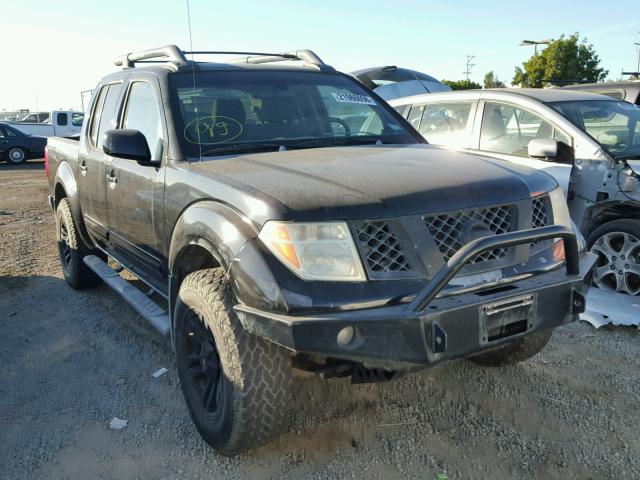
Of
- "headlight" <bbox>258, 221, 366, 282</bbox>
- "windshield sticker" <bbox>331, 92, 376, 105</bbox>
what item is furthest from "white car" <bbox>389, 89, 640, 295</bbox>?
"headlight" <bbox>258, 221, 366, 282</bbox>

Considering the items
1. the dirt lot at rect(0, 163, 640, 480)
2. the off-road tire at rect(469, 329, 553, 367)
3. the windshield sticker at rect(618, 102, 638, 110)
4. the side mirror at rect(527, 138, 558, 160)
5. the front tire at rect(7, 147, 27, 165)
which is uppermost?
the windshield sticker at rect(618, 102, 638, 110)

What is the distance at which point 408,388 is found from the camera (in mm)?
3518

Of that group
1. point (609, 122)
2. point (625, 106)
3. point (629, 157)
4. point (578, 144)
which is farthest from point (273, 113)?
point (625, 106)

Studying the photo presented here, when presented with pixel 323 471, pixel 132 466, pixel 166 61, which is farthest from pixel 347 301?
pixel 166 61

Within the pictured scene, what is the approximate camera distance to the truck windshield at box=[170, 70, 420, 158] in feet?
11.1

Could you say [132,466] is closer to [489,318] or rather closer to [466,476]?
[466,476]

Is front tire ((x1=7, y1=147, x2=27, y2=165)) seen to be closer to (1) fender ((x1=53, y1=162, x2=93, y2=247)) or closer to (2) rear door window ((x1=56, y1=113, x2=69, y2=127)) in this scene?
(2) rear door window ((x1=56, y1=113, x2=69, y2=127))

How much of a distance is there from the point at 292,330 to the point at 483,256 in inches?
36.5

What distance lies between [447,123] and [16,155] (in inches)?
719

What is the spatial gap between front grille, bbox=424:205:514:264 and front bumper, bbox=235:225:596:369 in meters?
→ 0.19

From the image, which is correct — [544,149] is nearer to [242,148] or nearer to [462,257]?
[242,148]

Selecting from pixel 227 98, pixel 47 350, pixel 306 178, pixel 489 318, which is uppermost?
pixel 227 98

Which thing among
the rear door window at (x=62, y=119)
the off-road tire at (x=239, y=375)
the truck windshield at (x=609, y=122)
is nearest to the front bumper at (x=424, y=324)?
the off-road tire at (x=239, y=375)

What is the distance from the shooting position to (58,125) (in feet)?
76.3
